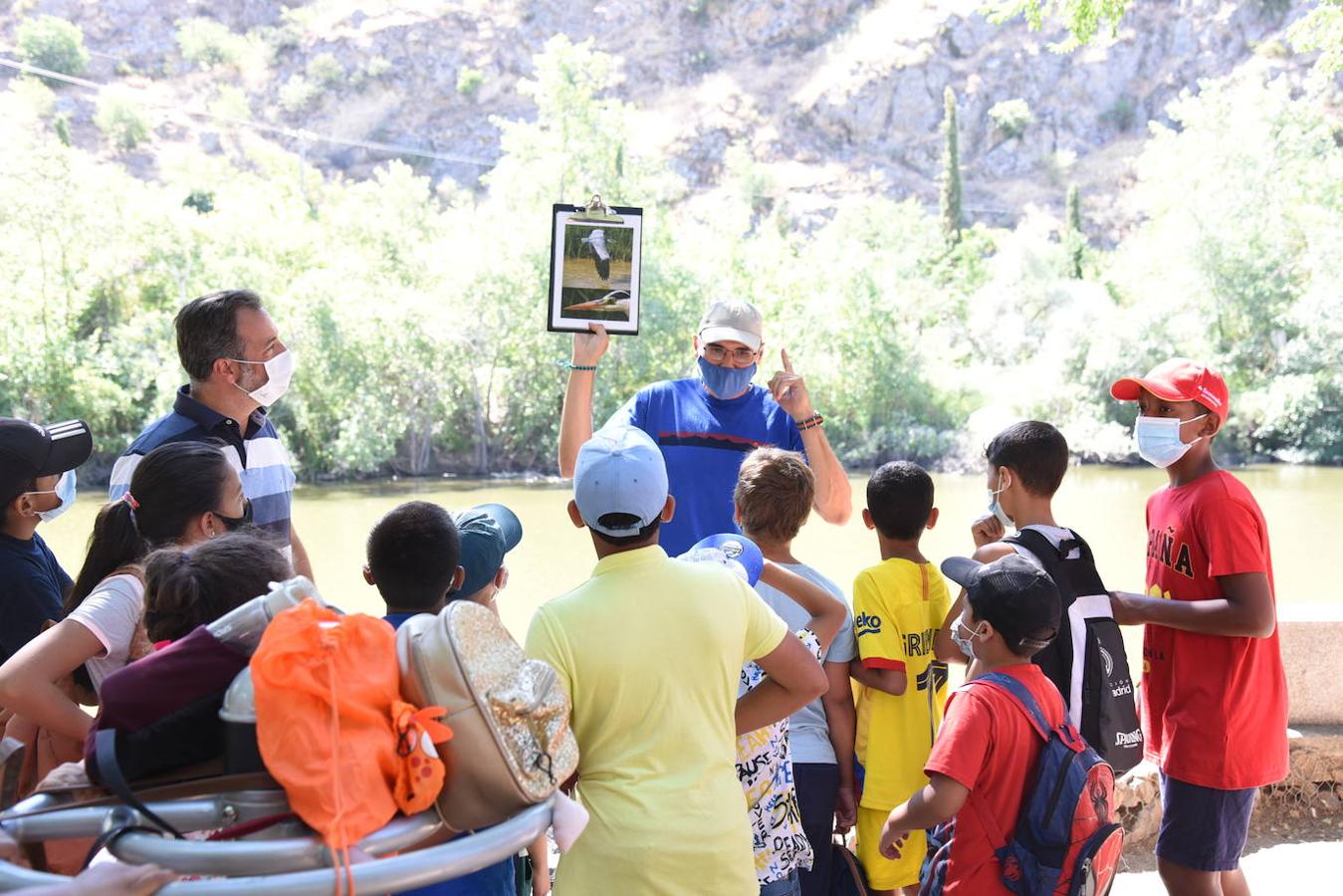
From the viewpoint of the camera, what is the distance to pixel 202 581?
6.31ft

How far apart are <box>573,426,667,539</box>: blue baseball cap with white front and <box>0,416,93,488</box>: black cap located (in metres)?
1.33

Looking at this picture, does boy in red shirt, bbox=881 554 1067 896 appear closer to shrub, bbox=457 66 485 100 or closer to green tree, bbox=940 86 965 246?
green tree, bbox=940 86 965 246

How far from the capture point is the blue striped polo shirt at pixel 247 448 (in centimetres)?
318

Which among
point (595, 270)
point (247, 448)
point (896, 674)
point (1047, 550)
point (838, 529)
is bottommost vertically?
point (838, 529)

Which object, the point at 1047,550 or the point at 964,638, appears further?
the point at 1047,550

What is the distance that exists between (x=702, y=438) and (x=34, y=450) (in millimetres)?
1792

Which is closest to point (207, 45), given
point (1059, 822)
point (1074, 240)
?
point (1074, 240)

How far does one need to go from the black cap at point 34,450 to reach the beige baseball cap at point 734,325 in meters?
1.71

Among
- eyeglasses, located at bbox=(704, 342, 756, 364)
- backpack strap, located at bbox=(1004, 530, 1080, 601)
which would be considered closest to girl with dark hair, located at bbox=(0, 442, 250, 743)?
eyeglasses, located at bbox=(704, 342, 756, 364)

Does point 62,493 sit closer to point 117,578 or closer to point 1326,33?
point 117,578

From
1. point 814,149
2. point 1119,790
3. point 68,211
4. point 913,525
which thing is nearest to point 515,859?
point 913,525

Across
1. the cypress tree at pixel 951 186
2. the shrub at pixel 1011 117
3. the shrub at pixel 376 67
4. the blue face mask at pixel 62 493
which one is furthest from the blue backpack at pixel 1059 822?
the shrub at pixel 376 67

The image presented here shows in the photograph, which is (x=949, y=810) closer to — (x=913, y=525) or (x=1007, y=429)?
(x=913, y=525)

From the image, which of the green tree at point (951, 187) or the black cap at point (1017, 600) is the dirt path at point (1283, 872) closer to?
the black cap at point (1017, 600)
